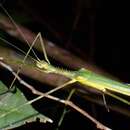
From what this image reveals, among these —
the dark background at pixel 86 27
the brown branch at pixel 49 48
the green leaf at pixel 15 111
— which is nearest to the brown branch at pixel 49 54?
the brown branch at pixel 49 48

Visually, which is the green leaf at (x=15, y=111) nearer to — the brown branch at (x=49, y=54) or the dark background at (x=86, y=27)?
the brown branch at (x=49, y=54)

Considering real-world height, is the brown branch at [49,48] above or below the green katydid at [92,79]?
above

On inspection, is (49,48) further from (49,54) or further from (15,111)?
(15,111)

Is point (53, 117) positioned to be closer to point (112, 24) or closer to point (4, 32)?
point (4, 32)

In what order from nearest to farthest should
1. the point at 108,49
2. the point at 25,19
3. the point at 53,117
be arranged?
1. the point at 53,117
2. the point at 25,19
3. the point at 108,49

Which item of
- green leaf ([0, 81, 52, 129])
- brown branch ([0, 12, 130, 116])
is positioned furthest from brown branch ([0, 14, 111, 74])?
green leaf ([0, 81, 52, 129])

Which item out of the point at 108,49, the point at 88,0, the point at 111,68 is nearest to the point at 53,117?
the point at 111,68

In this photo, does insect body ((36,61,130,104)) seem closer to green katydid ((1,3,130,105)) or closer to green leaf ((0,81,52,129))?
green katydid ((1,3,130,105))
